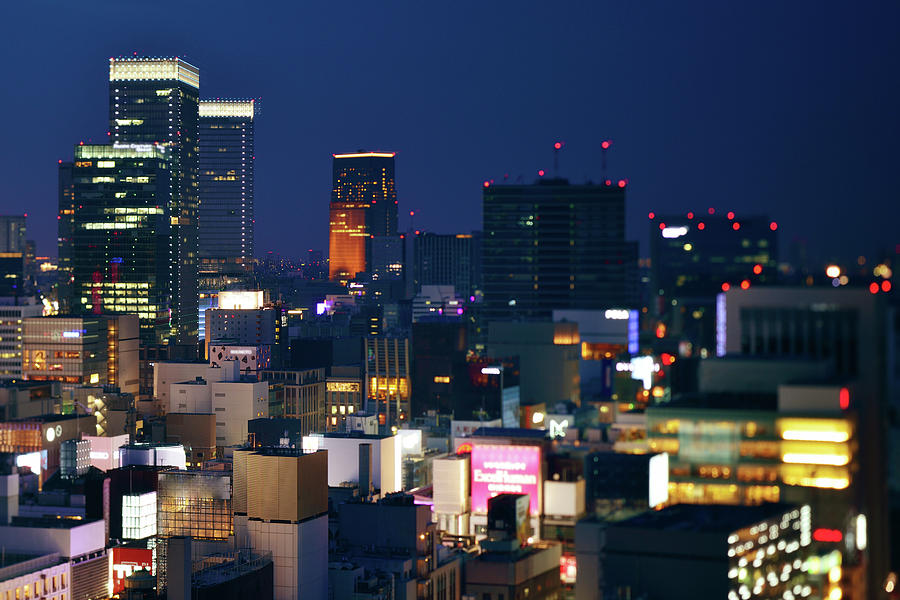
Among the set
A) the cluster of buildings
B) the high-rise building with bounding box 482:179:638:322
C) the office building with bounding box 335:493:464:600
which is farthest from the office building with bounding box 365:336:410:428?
the office building with bounding box 335:493:464:600

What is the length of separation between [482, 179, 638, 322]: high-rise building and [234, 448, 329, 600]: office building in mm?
60049

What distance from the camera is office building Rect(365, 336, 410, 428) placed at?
106 m

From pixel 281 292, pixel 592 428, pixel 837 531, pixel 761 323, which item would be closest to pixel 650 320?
pixel 592 428

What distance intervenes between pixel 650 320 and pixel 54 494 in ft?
104

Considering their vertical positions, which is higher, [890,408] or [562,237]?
[562,237]

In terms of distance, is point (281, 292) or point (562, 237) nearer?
point (562, 237)

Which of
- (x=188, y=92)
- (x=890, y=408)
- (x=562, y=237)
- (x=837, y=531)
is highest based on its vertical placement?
(x=188, y=92)

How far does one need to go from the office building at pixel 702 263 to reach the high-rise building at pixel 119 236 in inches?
3408

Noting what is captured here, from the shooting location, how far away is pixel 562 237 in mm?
117062

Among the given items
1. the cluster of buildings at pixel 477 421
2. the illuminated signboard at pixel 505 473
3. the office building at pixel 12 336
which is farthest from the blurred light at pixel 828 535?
the office building at pixel 12 336

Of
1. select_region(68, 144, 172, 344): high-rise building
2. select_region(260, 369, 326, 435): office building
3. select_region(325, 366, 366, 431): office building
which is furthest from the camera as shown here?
select_region(68, 144, 172, 344): high-rise building

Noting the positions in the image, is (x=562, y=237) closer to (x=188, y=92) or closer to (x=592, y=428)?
(x=592, y=428)

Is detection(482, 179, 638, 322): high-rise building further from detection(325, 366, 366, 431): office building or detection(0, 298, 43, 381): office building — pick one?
detection(0, 298, 43, 381): office building

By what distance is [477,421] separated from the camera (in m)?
89.8
